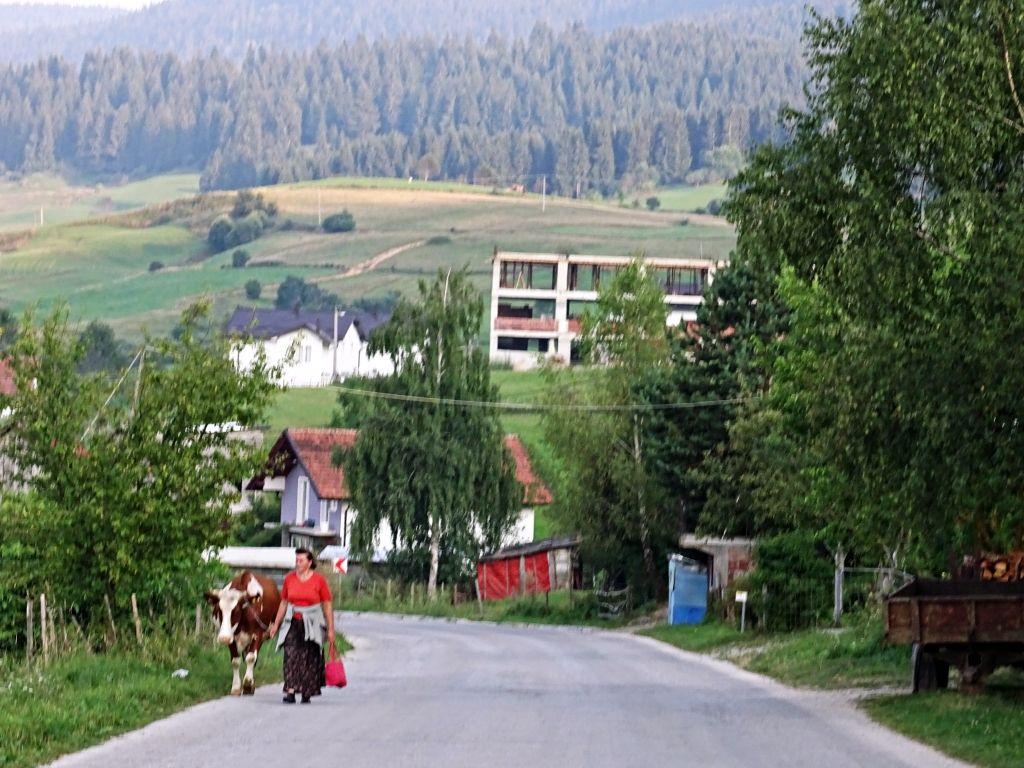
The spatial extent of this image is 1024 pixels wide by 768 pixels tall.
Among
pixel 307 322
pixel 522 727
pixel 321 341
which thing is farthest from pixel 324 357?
pixel 522 727

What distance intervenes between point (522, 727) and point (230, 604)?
5.23 meters

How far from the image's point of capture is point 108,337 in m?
152

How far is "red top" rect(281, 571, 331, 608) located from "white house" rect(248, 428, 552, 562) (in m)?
60.3

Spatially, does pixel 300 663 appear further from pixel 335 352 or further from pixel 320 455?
pixel 335 352

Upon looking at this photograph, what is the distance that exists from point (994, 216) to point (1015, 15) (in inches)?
147

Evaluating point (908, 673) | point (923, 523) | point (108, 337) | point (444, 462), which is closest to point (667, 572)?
point (444, 462)

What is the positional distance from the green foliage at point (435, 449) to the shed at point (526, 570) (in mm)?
3243

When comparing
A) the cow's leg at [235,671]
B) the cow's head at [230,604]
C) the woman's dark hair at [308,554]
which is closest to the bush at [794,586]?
the cow's head at [230,604]

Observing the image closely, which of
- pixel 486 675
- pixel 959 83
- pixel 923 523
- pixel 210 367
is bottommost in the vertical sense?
pixel 486 675

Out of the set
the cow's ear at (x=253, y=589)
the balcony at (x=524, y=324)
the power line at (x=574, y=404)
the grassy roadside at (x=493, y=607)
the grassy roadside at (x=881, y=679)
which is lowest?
the grassy roadside at (x=493, y=607)

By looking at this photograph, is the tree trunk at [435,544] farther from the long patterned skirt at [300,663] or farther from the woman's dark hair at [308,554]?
the long patterned skirt at [300,663]

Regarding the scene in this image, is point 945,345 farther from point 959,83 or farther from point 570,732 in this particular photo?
point 570,732

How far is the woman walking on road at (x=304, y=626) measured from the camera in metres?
20.0

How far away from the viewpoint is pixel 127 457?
976 inches
